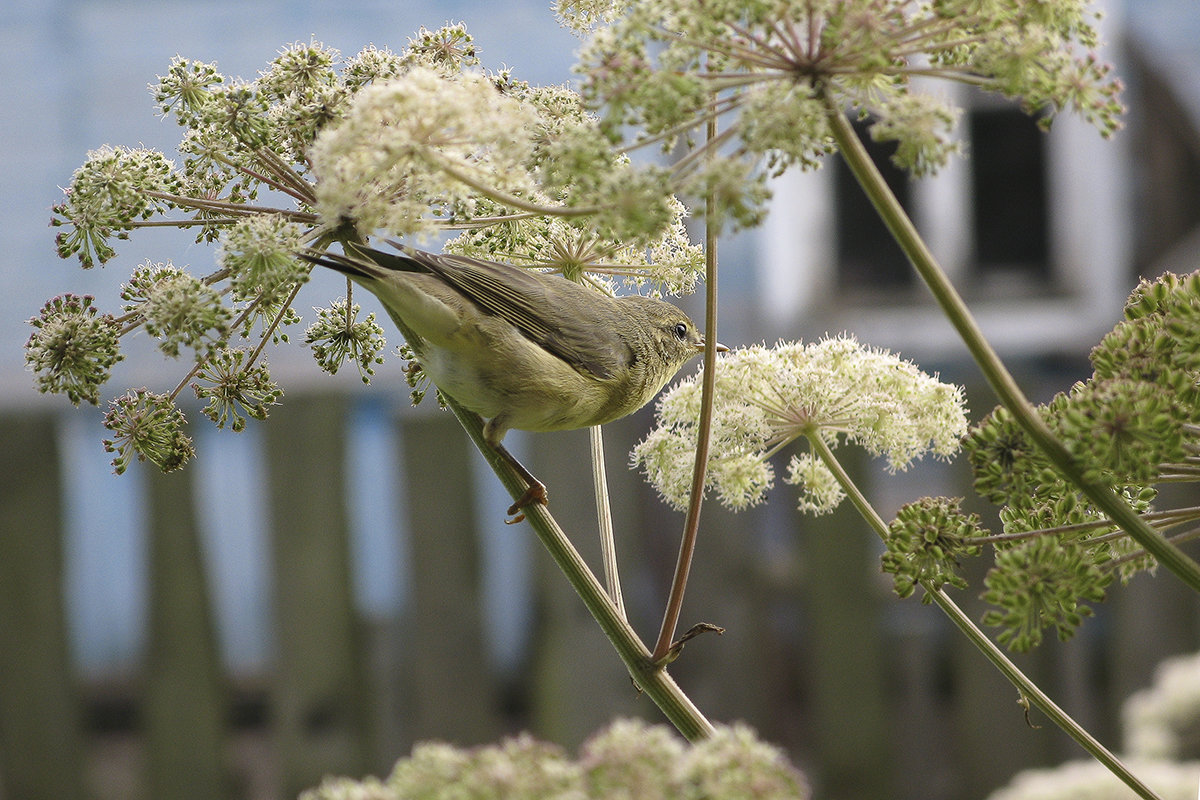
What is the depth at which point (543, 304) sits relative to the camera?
179 cm

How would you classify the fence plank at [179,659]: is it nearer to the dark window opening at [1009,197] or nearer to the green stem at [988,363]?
the green stem at [988,363]

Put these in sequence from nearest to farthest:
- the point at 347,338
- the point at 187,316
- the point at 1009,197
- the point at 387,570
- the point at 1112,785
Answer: the point at 187,316 < the point at 347,338 < the point at 1112,785 < the point at 387,570 < the point at 1009,197

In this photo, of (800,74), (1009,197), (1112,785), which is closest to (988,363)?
(800,74)

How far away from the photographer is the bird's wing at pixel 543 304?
5.24 feet

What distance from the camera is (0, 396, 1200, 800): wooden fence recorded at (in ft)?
13.7

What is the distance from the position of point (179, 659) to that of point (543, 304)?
2.95 m

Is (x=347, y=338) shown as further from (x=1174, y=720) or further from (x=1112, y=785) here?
(x=1174, y=720)

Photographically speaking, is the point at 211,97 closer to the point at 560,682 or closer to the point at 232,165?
the point at 232,165

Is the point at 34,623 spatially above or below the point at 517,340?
below

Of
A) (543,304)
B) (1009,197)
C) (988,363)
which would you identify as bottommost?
(988,363)

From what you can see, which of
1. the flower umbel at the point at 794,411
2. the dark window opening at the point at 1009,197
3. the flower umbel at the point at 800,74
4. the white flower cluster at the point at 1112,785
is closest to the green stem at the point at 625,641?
the flower umbel at the point at 794,411

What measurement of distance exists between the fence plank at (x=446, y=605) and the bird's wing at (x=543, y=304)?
7.91ft

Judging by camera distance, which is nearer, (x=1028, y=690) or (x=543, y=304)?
(x=1028, y=690)

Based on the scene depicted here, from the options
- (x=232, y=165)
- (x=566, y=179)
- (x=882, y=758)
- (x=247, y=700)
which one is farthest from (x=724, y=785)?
(x=247, y=700)
